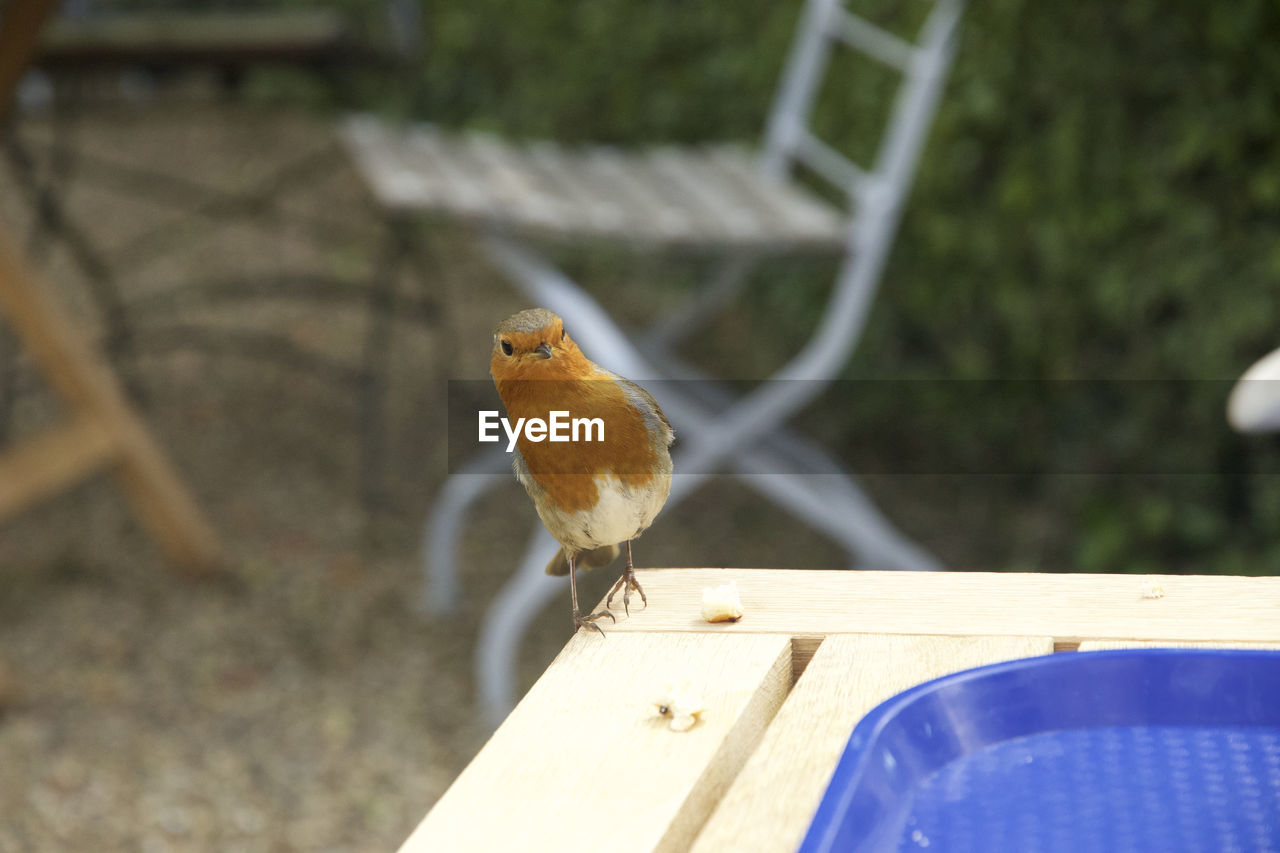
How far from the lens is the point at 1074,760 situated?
18.5 inches

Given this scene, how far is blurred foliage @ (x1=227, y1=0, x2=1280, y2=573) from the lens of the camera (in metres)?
1.81

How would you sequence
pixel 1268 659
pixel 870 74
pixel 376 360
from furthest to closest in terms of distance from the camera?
1. pixel 376 360
2. pixel 870 74
3. pixel 1268 659

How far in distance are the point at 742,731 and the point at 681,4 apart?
2.77 m

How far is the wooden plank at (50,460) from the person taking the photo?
6.68 feet

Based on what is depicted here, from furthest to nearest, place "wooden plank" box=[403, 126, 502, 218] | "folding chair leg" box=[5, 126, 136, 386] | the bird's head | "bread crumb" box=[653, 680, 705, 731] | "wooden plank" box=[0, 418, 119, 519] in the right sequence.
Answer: "folding chair leg" box=[5, 126, 136, 386] → "wooden plank" box=[0, 418, 119, 519] → "wooden plank" box=[403, 126, 502, 218] → "bread crumb" box=[653, 680, 705, 731] → the bird's head

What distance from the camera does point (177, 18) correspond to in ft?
7.61

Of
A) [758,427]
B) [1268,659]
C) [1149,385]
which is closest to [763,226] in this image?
[758,427]

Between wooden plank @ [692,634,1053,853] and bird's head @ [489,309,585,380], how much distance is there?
163mm

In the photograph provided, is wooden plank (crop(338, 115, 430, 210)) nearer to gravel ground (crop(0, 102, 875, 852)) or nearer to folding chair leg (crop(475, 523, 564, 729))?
gravel ground (crop(0, 102, 875, 852))

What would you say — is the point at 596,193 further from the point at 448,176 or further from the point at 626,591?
the point at 626,591

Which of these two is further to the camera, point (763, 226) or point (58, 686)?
point (58, 686)

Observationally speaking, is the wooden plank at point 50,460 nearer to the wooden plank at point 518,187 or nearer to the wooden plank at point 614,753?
the wooden plank at point 518,187

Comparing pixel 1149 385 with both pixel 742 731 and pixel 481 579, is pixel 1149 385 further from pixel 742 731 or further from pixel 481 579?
pixel 742 731

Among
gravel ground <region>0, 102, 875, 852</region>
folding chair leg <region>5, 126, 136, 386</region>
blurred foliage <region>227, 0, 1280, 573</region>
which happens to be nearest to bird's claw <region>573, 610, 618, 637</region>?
gravel ground <region>0, 102, 875, 852</region>
